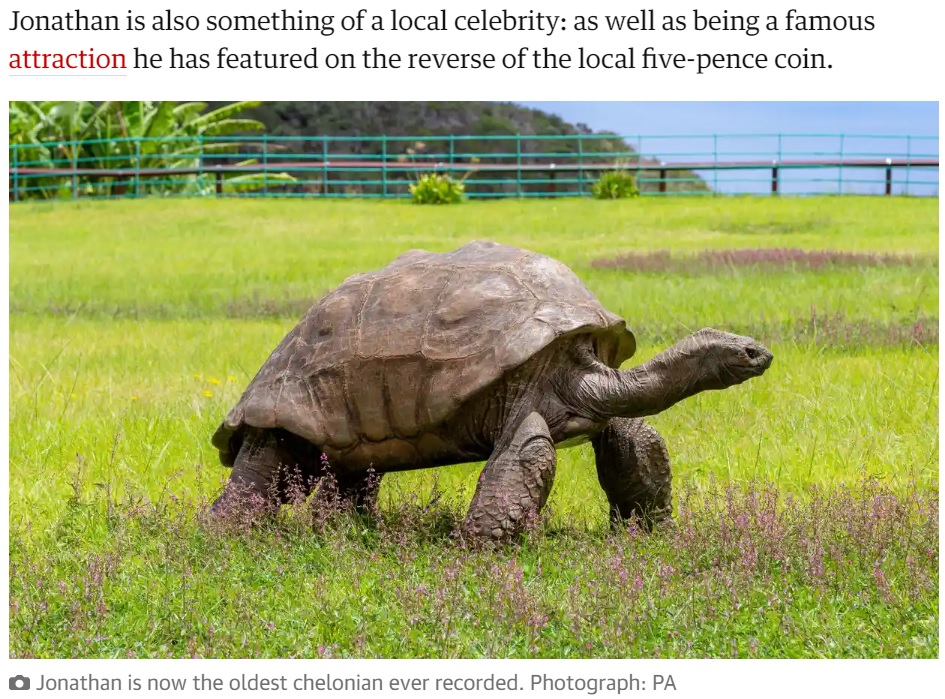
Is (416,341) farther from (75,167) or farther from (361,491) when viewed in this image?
(75,167)

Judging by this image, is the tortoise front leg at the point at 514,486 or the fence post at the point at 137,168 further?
the fence post at the point at 137,168

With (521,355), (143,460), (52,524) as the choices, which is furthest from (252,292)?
(521,355)

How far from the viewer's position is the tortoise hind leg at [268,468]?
6.62 metres

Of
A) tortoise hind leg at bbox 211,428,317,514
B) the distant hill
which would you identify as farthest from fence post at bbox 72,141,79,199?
tortoise hind leg at bbox 211,428,317,514

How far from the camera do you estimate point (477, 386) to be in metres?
5.98

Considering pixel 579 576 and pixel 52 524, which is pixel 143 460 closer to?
pixel 52 524

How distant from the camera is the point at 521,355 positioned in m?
5.94

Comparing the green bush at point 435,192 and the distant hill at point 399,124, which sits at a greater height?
the distant hill at point 399,124

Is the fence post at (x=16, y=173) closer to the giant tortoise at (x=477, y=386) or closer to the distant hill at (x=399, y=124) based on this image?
the distant hill at (x=399, y=124)

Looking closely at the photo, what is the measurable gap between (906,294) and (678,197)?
20.8m

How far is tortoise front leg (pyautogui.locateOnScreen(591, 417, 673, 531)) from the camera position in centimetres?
659

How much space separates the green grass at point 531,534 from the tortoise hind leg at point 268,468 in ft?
0.69

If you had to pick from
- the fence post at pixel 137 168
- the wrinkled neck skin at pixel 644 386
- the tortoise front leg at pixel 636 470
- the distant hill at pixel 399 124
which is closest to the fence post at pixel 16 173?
the fence post at pixel 137 168
